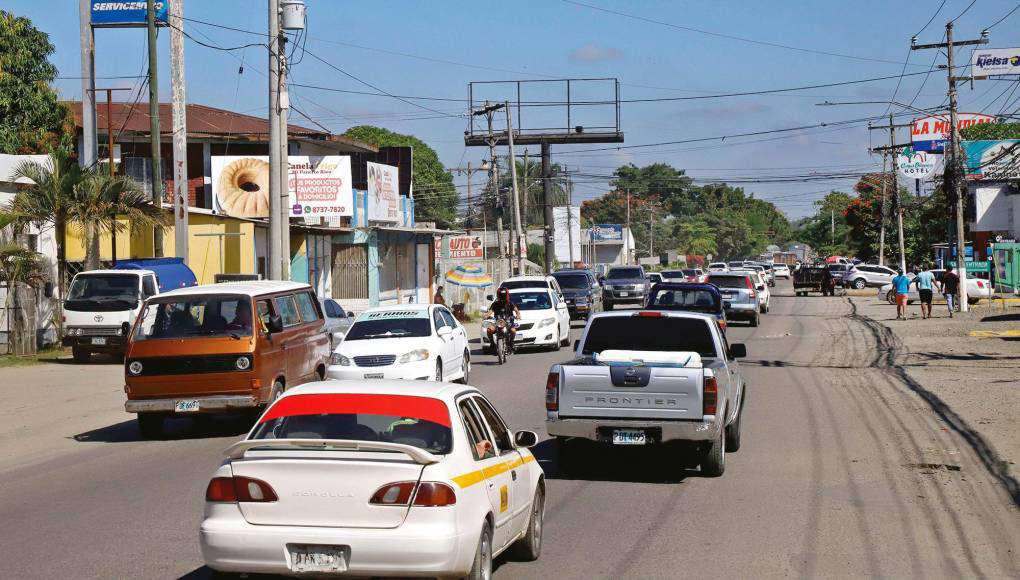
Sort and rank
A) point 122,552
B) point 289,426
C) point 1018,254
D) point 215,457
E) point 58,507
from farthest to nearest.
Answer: point 1018,254 < point 215,457 < point 58,507 < point 122,552 < point 289,426

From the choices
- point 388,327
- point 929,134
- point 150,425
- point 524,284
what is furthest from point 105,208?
point 929,134

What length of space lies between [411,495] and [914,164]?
7735cm

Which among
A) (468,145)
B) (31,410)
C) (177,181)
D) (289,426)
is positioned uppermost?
(468,145)

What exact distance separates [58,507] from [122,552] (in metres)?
2.51

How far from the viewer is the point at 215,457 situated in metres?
14.5

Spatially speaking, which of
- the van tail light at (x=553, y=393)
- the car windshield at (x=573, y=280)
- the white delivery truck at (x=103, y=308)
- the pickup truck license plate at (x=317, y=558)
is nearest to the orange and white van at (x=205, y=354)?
the van tail light at (x=553, y=393)

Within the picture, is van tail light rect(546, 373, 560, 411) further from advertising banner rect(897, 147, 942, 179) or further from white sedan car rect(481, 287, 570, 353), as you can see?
advertising banner rect(897, 147, 942, 179)

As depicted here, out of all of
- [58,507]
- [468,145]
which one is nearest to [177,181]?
[58,507]

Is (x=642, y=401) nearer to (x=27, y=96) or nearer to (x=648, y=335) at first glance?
(x=648, y=335)

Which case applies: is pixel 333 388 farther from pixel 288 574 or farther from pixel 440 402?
pixel 288 574

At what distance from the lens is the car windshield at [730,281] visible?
4022 centimetres

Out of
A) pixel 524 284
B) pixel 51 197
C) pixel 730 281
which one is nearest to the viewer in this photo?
pixel 51 197

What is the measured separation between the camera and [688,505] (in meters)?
11.1

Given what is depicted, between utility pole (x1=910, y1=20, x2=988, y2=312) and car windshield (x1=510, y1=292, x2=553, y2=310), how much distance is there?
65.1 feet
